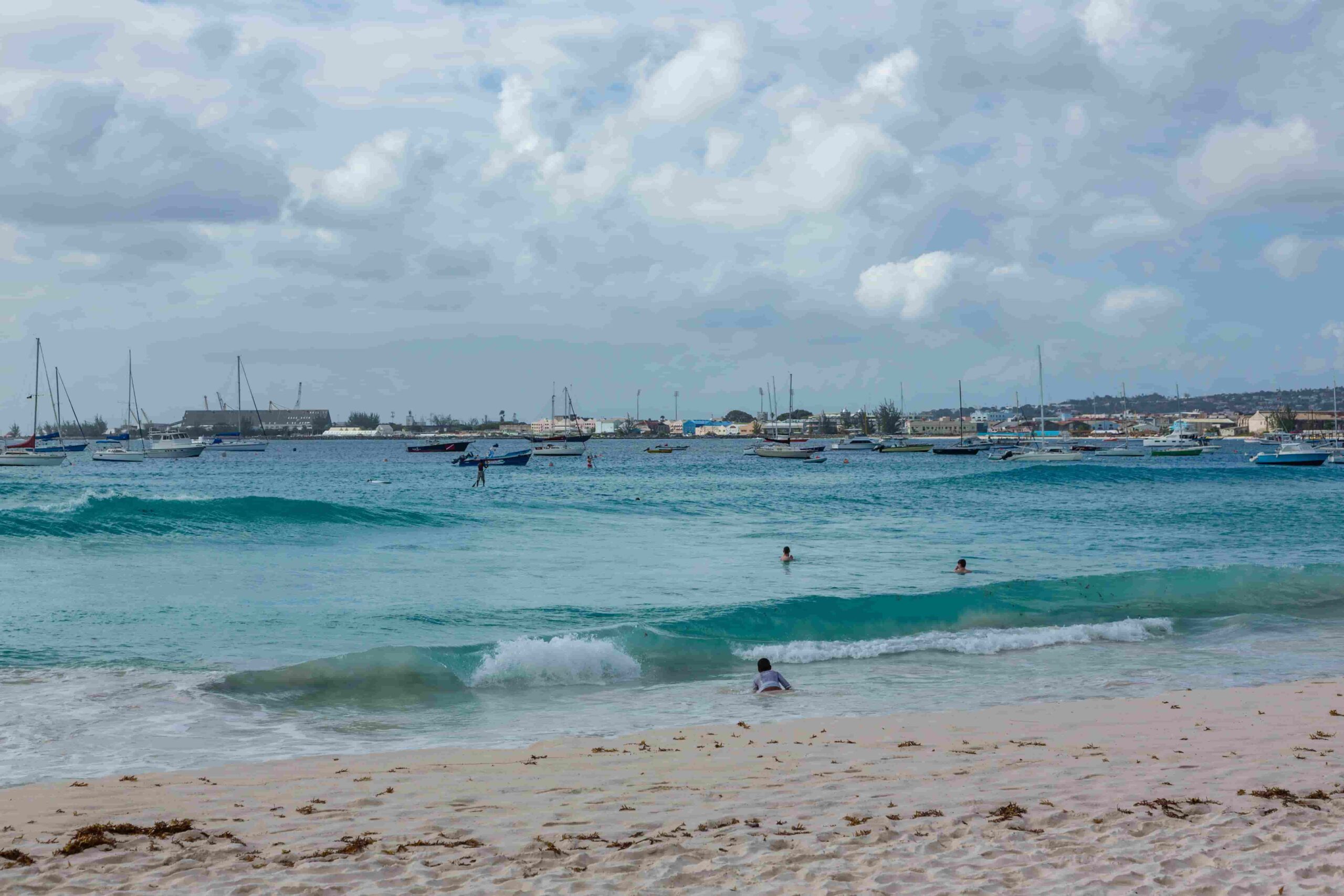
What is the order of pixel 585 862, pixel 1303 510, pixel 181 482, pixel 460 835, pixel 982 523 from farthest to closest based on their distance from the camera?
pixel 181 482, pixel 1303 510, pixel 982 523, pixel 460 835, pixel 585 862

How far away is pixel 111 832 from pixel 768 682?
8.26 m

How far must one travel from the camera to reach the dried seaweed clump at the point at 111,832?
22.7 feet

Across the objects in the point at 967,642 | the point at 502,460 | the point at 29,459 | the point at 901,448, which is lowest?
the point at 967,642

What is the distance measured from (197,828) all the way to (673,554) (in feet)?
73.8

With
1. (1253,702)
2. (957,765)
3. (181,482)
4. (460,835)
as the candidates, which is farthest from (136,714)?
(181,482)

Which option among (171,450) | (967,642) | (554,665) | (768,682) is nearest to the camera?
(768,682)

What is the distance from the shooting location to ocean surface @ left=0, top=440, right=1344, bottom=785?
1261 cm

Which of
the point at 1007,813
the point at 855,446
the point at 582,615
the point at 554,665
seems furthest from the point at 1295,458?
the point at 1007,813

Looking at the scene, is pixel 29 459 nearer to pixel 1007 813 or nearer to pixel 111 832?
pixel 111 832

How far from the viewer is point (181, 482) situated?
67.8 m

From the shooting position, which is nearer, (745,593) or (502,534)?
(745,593)

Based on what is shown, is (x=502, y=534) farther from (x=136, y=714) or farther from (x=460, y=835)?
(x=460, y=835)

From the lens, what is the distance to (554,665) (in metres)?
15.2

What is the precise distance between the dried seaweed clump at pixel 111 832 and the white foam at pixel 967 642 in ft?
33.6
